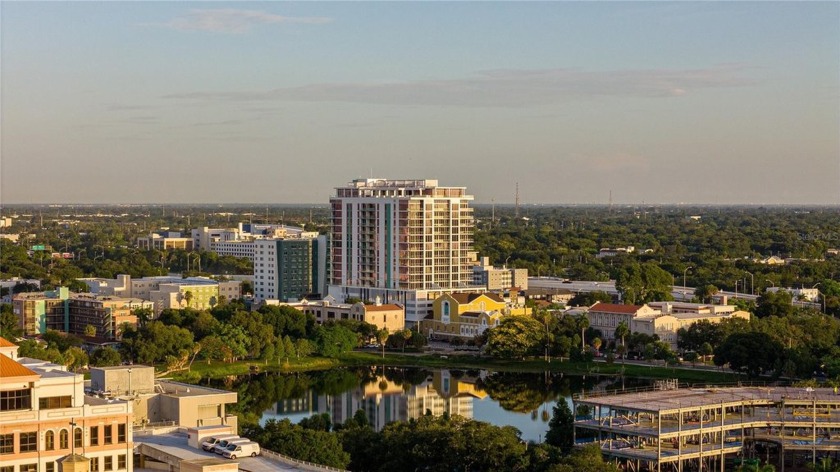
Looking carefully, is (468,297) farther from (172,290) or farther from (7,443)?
(7,443)

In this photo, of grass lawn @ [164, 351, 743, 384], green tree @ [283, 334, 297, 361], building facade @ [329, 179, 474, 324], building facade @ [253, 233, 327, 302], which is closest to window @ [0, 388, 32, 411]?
grass lawn @ [164, 351, 743, 384]

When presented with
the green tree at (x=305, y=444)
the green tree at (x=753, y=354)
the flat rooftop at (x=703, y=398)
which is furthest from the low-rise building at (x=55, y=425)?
the green tree at (x=753, y=354)

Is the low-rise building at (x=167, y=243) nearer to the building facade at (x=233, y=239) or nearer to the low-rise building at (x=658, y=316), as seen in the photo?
the building facade at (x=233, y=239)

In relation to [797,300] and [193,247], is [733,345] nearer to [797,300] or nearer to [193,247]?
[797,300]

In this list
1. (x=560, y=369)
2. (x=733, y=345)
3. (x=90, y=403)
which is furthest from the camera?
(x=560, y=369)

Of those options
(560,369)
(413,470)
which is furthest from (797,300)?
(413,470)

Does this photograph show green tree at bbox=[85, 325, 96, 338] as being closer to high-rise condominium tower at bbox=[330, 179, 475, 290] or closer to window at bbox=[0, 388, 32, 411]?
high-rise condominium tower at bbox=[330, 179, 475, 290]
